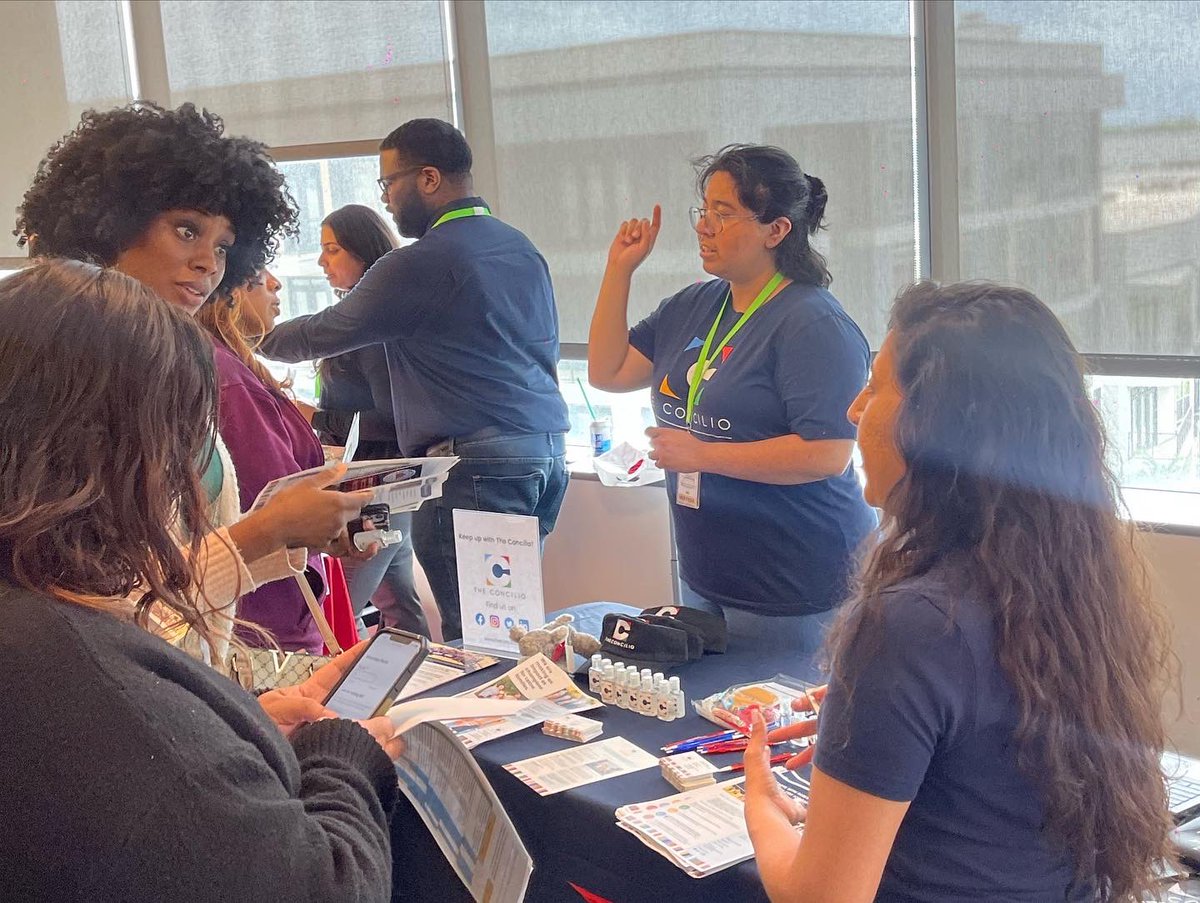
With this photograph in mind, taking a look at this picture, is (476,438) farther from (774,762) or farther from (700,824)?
(700,824)

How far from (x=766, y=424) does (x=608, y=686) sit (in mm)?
656

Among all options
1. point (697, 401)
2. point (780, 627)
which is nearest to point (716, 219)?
point (697, 401)

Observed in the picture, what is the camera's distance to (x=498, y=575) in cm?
206

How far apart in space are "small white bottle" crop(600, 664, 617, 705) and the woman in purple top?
489 mm

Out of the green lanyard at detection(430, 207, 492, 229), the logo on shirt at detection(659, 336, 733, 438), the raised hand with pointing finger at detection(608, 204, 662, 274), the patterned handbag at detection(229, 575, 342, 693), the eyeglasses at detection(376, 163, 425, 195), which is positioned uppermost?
the eyeglasses at detection(376, 163, 425, 195)

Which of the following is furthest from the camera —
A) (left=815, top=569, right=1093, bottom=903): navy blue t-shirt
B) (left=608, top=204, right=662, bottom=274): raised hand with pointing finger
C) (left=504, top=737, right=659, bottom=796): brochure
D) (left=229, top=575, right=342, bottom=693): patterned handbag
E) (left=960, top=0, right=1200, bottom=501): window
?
(left=960, top=0, right=1200, bottom=501): window

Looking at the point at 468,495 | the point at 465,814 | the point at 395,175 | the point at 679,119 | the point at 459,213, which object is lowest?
the point at 468,495

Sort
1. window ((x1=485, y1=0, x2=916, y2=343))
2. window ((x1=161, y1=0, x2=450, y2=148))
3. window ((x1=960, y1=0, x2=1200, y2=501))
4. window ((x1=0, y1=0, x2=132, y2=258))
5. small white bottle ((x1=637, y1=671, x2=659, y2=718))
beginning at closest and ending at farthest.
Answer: small white bottle ((x1=637, y1=671, x2=659, y2=718)), window ((x1=960, y1=0, x2=1200, y2=501)), window ((x1=485, y1=0, x2=916, y2=343)), window ((x1=161, y1=0, x2=450, y2=148)), window ((x1=0, y1=0, x2=132, y2=258))

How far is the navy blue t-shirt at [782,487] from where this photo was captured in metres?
2.18

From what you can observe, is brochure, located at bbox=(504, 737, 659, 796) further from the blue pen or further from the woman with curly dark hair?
the woman with curly dark hair

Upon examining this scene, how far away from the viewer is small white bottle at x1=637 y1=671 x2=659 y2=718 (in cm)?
177

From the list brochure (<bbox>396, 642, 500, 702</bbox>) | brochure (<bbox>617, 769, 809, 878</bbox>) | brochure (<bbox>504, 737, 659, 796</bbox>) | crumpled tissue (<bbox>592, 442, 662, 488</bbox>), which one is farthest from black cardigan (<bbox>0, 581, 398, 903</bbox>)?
crumpled tissue (<bbox>592, 442, 662, 488</bbox>)

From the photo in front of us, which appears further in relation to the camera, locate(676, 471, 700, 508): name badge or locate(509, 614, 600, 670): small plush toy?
locate(676, 471, 700, 508): name badge

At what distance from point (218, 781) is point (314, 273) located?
4.15 metres
